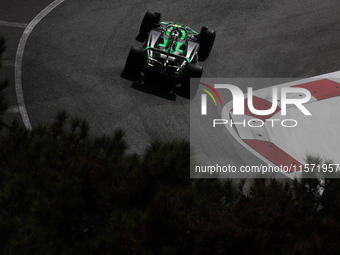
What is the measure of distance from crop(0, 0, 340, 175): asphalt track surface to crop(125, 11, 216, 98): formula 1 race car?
0.59m

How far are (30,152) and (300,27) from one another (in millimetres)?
14529

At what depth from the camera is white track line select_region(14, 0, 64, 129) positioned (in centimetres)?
1042

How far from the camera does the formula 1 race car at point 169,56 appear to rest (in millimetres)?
11641

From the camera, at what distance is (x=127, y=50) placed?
13.4 meters

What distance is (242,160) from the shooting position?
10391mm

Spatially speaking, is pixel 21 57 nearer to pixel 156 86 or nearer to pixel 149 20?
pixel 156 86

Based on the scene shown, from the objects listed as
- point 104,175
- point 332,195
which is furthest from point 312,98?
point 104,175

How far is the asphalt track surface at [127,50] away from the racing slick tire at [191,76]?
0.45m

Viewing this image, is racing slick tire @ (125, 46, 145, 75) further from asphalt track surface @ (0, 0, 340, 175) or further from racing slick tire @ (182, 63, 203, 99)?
racing slick tire @ (182, 63, 203, 99)

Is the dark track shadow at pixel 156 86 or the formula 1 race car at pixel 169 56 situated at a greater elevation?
the formula 1 race car at pixel 169 56

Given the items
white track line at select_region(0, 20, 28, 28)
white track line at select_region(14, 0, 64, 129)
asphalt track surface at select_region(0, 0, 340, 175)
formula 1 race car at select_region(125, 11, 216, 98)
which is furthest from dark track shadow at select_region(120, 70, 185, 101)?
white track line at select_region(0, 20, 28, 28)

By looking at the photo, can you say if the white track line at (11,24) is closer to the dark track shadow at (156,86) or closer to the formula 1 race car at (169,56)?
the dark track shadow at (156,86)

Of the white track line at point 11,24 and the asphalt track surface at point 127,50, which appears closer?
the asphalt track surface at point 127,50

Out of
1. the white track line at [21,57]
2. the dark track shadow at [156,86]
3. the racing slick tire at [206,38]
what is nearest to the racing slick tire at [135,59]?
the dark track shadow at [156,86]
